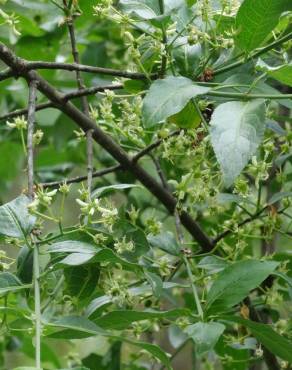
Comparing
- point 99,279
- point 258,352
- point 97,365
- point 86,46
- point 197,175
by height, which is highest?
point 86,46

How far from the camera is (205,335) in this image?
2.70 ft

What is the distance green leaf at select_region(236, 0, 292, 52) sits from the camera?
2.81 ft

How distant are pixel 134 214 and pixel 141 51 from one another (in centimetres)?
21

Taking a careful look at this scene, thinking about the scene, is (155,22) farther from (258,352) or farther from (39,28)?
(39,28)

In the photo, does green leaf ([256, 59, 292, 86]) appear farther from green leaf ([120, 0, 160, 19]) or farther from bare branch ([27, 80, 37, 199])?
bare branch ([27, 80, 37, 199])

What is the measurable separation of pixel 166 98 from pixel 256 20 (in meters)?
0.13

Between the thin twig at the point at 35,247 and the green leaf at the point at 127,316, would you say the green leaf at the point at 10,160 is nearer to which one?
the thin twig at the point at 35,247

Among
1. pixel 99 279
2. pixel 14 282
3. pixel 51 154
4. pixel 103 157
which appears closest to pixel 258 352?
pixel 99 279

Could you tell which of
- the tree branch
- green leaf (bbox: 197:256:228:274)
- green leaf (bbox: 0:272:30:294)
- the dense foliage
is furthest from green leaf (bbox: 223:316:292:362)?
the tree branch

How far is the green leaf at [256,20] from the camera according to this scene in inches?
33.7

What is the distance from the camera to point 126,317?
89cm

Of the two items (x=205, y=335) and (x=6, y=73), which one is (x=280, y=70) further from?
(x=6, y=73)

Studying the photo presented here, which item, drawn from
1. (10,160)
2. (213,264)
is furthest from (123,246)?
(10,160)

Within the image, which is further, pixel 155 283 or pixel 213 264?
pixel 213 264
